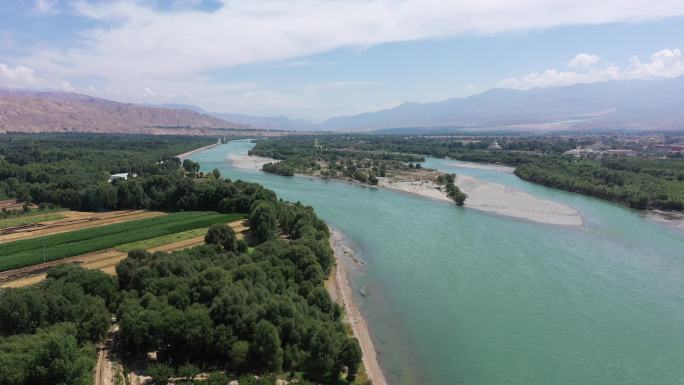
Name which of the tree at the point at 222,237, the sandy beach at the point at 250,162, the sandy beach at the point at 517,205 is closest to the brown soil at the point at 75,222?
the tree at the point at 222,237

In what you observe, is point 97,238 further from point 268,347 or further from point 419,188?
point 419,188

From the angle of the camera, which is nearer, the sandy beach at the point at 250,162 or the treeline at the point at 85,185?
the treeline at the point at 85,185

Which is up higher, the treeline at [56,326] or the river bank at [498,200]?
the treeline at [56,326]

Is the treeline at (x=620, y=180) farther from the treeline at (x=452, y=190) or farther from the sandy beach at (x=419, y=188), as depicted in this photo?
the sandy beach at (x=419, y=188)

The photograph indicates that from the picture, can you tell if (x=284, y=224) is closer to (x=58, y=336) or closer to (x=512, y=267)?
(x=512, y=267)

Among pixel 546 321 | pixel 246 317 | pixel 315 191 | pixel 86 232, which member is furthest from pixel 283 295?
pixel 315 191

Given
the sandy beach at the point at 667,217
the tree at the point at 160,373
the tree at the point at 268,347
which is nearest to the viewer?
the tree at the point at 160,373

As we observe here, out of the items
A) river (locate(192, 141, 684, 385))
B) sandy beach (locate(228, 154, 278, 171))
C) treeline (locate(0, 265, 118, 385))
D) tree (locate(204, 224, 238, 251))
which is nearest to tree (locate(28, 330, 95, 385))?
treeline (locate(0, 265, 118, 385))

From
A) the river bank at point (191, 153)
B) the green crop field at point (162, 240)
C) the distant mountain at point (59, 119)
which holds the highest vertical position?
the distant mountain at point (59, 119)
